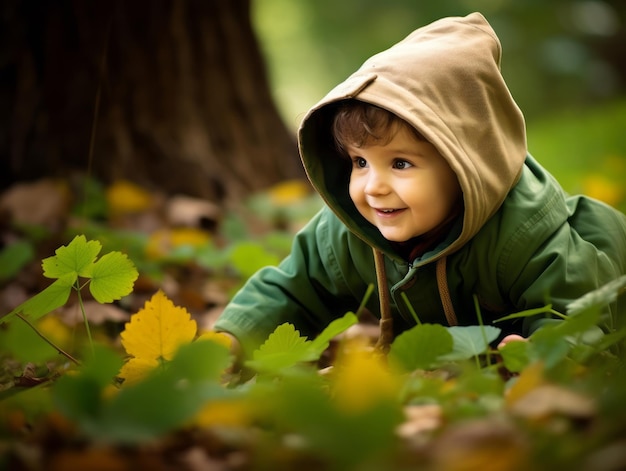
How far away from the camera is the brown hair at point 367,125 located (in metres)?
1.55

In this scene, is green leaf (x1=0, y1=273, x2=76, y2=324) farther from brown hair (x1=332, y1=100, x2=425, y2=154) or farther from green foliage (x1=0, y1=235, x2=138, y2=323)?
brown hair (x1=332, y1=100, x2=425, y2=154)

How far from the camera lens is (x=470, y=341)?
4.13ft

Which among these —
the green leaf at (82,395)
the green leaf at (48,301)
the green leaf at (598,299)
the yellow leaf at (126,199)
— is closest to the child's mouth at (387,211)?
the green leaf at (598,299)

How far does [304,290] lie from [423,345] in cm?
72

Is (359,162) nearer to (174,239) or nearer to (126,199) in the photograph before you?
(174,239)

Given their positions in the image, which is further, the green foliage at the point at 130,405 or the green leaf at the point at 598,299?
the green leaf at the point at 598,299

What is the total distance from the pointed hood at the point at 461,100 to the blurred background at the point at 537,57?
4.49 feet

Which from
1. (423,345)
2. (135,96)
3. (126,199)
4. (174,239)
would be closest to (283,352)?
(423,345)

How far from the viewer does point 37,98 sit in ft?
10.4

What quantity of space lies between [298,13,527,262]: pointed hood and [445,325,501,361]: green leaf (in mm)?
338

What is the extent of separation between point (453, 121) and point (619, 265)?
21.4 inches

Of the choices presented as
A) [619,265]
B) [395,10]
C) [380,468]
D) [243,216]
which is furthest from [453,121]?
[395,10]

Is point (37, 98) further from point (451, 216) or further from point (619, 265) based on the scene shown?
point (619, 265)

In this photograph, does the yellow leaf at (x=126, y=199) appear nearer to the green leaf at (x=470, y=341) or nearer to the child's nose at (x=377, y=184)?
the child's nose at (x=377, y=184)
